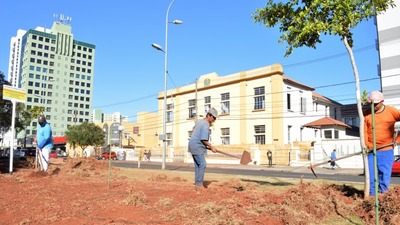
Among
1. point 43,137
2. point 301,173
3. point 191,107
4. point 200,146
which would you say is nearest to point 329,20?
point 200,146

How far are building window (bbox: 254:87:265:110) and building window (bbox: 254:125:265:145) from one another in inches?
88.9

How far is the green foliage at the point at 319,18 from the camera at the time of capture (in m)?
6.01

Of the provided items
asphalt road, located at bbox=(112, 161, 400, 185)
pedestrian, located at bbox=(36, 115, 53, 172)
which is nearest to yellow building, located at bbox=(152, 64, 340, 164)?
asphalt road, located at bbox=(112, 161, 400, 185)

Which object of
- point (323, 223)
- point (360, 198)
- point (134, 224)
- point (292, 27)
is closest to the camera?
point (134, 224)

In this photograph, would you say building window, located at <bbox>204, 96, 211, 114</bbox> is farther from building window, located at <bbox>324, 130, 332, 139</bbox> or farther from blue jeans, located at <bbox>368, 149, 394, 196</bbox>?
blue jeans, located at <bbox>368, 149, 394, 196</bbox>

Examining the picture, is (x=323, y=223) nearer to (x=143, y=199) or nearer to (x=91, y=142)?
(x=143, y=199)

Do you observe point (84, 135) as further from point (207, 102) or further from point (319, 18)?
point (319, 18)

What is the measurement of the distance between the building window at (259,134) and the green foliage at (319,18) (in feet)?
111

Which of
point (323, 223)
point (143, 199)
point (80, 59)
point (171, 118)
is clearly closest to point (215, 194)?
point (143, 199)

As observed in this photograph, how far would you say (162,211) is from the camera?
15.4 ft

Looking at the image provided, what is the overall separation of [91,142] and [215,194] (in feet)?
183

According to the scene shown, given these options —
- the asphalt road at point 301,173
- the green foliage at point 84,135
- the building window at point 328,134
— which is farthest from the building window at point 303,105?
the green foliage at point 84,135

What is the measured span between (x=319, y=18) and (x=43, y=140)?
27.3 feet

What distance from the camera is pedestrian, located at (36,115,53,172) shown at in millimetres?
10297
